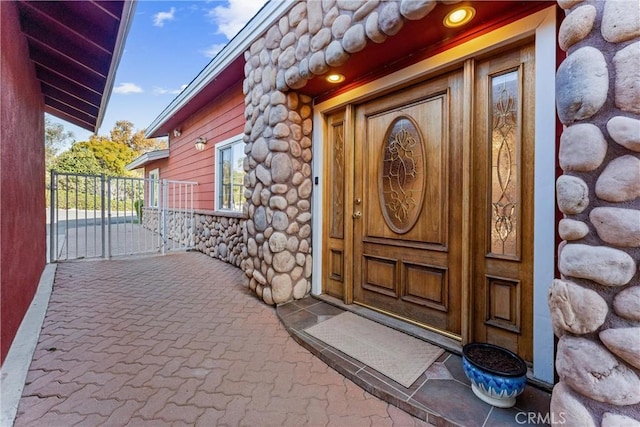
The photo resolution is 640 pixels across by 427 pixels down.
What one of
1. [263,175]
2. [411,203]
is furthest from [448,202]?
[263,175]

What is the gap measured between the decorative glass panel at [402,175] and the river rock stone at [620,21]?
1.25 meters

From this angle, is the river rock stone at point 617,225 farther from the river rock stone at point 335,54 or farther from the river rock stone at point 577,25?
the river rock stone at point 335,54

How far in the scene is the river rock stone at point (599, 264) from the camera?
991 millimetres

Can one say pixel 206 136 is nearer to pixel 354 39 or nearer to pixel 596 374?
pixel 354 39

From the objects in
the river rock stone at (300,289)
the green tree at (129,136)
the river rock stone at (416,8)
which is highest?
the green tree at (129,136)

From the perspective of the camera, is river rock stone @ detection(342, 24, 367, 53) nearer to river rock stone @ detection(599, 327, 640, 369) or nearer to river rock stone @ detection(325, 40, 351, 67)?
river rock stone @ detection(325, 40, 351, 67)

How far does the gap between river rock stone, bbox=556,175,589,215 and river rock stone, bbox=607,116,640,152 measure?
175 mm

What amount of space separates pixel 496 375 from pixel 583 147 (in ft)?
3.81

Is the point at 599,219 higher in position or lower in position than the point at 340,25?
lower

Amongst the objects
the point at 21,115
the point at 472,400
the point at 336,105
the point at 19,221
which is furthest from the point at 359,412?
the point at 21,115

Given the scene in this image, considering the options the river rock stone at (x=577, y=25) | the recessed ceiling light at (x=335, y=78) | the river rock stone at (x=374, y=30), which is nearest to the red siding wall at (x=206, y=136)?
the recessed ceiling light at (x=335, y=78)

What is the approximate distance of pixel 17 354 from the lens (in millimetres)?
1915

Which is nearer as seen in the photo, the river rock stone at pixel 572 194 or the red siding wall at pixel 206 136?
the river rock stone at pixel 572 194

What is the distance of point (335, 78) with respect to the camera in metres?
2.60
